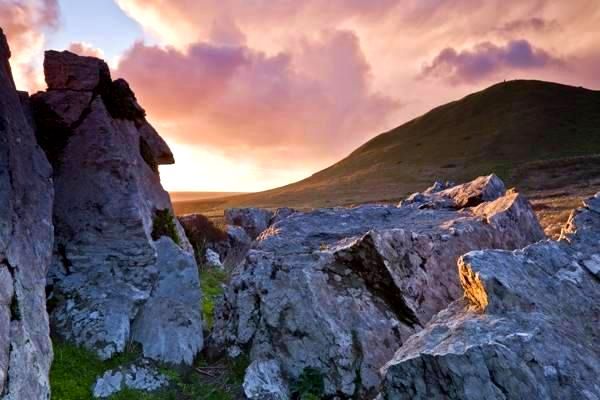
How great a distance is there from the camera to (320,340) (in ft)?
35.7

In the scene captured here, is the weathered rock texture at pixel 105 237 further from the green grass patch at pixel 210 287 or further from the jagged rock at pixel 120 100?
the green grass patch at pixel 210 287

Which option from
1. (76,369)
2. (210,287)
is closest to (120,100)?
(210,287)

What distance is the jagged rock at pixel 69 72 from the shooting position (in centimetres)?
1559

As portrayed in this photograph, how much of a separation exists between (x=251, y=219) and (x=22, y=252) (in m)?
27.5

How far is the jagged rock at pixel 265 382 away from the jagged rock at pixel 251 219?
80.9 feet

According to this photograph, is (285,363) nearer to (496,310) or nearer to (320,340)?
(320,340)

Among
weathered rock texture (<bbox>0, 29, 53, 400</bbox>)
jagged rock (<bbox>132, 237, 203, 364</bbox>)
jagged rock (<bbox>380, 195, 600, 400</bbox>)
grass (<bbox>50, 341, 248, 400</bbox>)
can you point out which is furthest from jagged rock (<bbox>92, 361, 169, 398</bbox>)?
jagged rock (<bbox>380, 195, 600, 400</bbox>)

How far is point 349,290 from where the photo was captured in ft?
38.3

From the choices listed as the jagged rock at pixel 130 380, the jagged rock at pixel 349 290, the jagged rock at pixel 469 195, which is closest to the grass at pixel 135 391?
the jagged rock at pixel 130 380

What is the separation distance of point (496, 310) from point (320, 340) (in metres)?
4.17

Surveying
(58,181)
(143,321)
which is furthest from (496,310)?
(58,181)

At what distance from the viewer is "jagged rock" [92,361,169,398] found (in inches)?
422

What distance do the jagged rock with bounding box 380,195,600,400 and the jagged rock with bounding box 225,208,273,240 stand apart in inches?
1095

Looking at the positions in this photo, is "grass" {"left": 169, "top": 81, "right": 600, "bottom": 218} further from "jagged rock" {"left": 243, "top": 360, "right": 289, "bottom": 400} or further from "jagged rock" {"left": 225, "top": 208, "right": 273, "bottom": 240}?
"jagged rock" {"left": 243, "top": 360, "right": 289, "bottom": 400}
